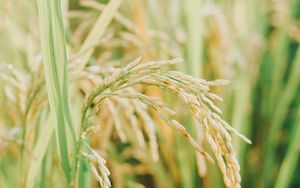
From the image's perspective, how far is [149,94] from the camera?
1478 millimetres

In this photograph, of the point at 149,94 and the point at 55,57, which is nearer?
the point at 55,57

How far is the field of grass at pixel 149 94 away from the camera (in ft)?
2.23

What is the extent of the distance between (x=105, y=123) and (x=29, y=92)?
0.55 metres

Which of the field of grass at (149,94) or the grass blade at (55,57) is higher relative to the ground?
the grass blade at (55,57)

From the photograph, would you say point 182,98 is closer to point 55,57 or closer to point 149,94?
point 55,57

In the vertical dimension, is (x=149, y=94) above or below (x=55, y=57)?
below

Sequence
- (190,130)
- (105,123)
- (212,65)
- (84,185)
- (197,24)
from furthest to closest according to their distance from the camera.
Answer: (212,65) → (105,123) → (190,130) → (197,24) → (84,185)

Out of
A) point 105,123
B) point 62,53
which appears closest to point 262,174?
point 105,123

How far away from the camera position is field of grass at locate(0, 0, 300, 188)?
2.23ft

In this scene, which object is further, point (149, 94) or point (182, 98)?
point (149, 94)

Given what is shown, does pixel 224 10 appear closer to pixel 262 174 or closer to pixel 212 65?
pixel 212 65

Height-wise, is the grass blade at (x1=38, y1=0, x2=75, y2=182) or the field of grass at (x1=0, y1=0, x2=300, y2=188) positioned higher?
the grass blade at (x1=38, y1=0, x2=75, y2=182)

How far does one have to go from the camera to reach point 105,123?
1.37m

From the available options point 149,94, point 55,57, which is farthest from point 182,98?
point 149,94
